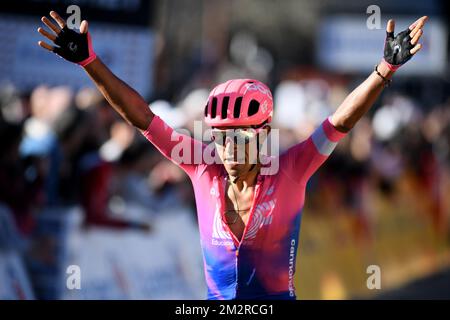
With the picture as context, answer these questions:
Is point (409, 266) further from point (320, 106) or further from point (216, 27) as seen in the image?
point (216, 27)

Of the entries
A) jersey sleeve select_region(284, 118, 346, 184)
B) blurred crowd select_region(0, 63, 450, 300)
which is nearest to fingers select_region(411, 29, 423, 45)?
jersey sleeve select_region(284, 118, 346, 184)

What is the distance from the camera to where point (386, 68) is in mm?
5574

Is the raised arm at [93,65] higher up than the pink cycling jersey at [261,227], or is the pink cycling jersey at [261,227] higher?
the raised arm at [93,65]

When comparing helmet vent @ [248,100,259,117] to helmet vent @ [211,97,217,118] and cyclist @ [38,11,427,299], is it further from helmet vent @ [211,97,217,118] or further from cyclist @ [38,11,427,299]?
helmet vent @ [211,97,217,118]

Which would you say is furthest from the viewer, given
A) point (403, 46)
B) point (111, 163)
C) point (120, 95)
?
point (111, 163)

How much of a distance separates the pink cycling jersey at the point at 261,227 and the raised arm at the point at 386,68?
6.6 inches

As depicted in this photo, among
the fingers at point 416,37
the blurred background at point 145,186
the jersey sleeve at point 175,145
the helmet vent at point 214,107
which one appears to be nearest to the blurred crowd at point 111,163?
the blurred background at point 145,186

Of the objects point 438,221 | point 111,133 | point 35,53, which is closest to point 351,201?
point 438,221

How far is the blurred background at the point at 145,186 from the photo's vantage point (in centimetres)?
907

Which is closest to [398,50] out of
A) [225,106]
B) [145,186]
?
[225,106]

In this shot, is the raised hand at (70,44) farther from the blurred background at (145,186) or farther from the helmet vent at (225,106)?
the blurred background at (145,186)

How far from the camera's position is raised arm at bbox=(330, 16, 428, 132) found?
5543mm

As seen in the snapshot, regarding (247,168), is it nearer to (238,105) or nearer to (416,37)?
(238,105)

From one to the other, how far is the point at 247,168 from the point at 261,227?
377 mm
